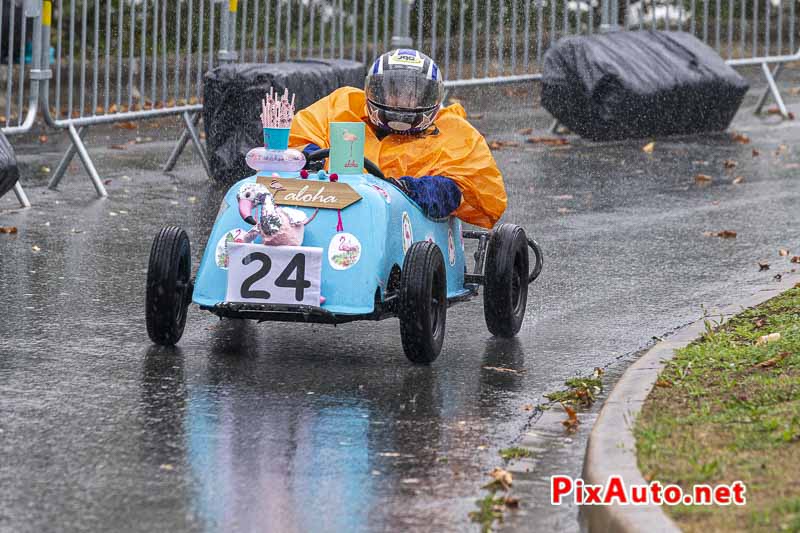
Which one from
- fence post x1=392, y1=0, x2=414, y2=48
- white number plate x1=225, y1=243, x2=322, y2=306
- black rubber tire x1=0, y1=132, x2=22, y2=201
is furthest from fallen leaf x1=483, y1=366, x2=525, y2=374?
fence post x1=392, y1=0, x2=414, y2=48

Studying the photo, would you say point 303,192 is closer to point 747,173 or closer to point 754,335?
point 754,335

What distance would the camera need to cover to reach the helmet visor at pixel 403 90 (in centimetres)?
775

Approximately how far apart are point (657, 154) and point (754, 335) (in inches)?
330

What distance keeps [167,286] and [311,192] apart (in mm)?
768

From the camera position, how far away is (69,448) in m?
5.57

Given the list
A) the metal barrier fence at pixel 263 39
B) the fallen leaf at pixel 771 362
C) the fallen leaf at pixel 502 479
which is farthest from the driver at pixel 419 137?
the metal barrier fence at pixel 263 39

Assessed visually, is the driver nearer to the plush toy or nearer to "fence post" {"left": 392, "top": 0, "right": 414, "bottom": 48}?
the plush toy

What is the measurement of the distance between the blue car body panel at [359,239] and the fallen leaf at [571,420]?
3.46 feet

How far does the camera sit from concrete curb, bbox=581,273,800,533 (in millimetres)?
4531

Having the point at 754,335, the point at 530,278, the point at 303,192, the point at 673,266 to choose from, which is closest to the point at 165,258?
the point at 303,192

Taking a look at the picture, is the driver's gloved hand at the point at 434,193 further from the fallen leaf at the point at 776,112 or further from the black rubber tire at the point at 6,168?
the fallen leaf at the point at 776,112

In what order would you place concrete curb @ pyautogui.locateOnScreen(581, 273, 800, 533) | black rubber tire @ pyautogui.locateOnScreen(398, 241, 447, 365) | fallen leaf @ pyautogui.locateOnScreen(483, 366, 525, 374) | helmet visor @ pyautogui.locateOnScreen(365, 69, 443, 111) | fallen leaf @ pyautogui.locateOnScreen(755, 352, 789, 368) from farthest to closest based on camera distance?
helmet visor @ pyautogui.locateOnScreen(365, 69, 443, 111), fallen leaf @ pyautogui.locateOnScreen(483, 366, 525, 374), black rubber tire @ pyautogui.locateOnScreen(398, 241, 447, 365), fallen leaf @ pyautogui.locateOnScreen(755, 352, 789, 368), concrete curb @ pyautogui.locateOnScreen(581, 273, 800, 533)

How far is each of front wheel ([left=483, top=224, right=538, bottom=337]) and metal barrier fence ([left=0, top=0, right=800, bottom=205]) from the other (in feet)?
18.9
